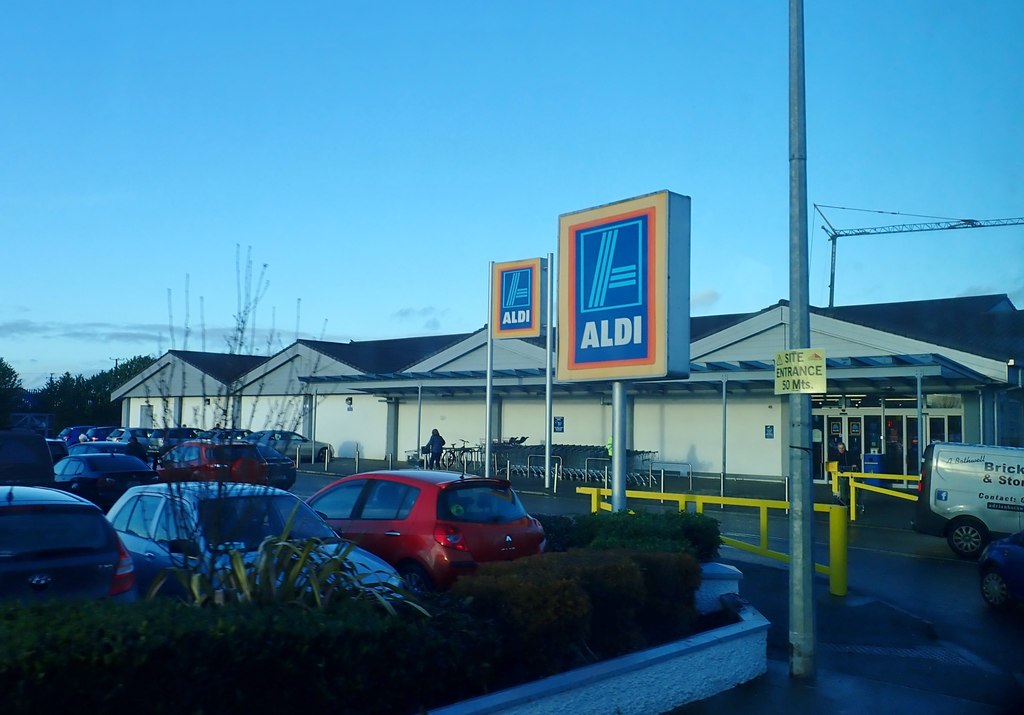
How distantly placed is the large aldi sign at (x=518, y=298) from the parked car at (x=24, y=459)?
1295cm

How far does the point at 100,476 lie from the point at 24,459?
4.41 meters

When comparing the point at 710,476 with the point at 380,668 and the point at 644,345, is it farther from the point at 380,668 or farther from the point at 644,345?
the point at 380,668

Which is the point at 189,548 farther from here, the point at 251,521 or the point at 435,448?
the point at 435,448

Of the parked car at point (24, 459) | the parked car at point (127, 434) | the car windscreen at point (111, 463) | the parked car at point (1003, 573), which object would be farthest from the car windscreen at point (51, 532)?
the parked car at point (127, 434)

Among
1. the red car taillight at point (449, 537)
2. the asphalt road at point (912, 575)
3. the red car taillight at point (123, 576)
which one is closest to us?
the red car taillight at point (123, 576)

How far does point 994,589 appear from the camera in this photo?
454 inches

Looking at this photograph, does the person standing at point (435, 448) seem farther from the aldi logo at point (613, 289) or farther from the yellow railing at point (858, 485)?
the aldi logo at point (613, 289)

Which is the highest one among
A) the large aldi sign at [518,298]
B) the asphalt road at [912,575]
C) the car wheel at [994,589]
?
the large aldi sign at [518,298]

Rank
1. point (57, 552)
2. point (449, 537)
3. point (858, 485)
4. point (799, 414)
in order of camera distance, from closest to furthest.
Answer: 1. point (57, 552)
2. point (799, 414)
3. point (449, 537)
4. point (858, 485)

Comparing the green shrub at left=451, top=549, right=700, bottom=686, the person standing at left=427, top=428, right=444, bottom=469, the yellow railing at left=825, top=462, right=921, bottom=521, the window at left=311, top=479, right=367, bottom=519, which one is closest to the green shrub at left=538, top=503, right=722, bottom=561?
the green shrub at left=451, top=549, right=700, bottom=686

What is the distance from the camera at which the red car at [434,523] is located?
9539 mm

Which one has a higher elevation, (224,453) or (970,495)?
(224,453)

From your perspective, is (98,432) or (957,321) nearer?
(957,321)

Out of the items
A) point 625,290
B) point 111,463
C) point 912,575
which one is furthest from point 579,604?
point 111,463
